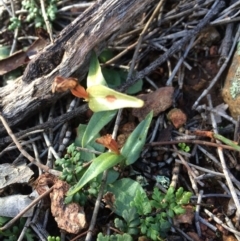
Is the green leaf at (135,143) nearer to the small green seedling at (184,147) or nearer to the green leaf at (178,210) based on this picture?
the small green seedling at (184,147)

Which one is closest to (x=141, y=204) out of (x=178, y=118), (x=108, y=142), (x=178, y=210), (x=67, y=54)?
(x=178, y=210)

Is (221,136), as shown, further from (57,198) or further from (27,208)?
(27,208)

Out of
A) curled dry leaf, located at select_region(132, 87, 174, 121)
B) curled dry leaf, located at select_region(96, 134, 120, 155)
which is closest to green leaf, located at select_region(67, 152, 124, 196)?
curled dry leaf, located at select_region(96, 134, 120, 155)

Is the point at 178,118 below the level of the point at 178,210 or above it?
above

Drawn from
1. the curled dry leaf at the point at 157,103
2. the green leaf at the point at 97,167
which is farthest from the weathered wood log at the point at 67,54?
the green leaf at the point at 97,167

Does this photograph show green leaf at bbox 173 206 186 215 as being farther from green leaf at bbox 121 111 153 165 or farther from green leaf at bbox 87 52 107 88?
green leaf at bbox 87 52 107 88

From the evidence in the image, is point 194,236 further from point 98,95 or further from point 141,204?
point 98,95
